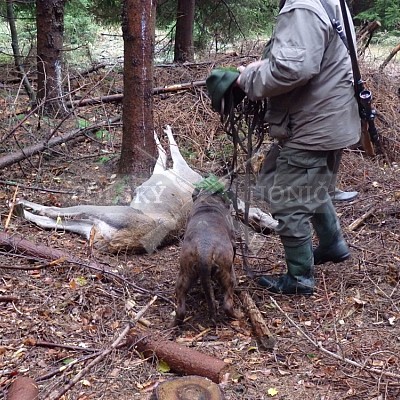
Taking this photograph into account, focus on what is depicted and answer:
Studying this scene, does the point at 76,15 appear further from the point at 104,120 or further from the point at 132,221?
the point at 132,221

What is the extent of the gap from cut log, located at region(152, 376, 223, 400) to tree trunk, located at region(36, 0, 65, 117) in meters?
5.72

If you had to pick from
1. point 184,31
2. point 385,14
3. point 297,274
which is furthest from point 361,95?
point 385,14

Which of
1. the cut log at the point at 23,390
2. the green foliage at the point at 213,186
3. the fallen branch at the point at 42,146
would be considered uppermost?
the green foliage at the point at 213,186

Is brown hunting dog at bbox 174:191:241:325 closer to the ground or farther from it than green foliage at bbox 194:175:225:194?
closer to the ground

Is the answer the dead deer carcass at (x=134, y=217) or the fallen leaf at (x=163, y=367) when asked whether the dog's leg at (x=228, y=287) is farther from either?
the dead deer carcass at (x=134, y=217)

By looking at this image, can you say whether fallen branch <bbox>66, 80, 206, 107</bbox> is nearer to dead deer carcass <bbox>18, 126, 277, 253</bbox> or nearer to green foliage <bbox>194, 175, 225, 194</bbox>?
dead deer carcass <bbox>18, 126, 277, 253</bbox>

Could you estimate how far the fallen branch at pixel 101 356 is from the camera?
2928 mm

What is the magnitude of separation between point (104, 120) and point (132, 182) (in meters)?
2.14

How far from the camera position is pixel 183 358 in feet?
10.7

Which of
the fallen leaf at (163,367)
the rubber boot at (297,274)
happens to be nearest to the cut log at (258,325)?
the rubber boot at (297,274)

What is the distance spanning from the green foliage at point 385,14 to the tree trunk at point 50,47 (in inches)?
328

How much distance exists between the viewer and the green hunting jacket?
11.4 feet

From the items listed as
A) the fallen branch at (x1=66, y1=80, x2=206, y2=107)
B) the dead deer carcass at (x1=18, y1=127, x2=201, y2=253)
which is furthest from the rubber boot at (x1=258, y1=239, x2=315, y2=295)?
the fallen branch at (x1=66, y1=80, x2=206, y2=107)

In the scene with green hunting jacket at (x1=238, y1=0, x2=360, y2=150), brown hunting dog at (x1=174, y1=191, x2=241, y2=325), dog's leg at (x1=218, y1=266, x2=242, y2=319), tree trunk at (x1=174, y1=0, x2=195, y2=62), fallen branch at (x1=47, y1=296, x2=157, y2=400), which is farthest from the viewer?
tree trunk at (x1=174, y1=0, x2=195, y2=62)
